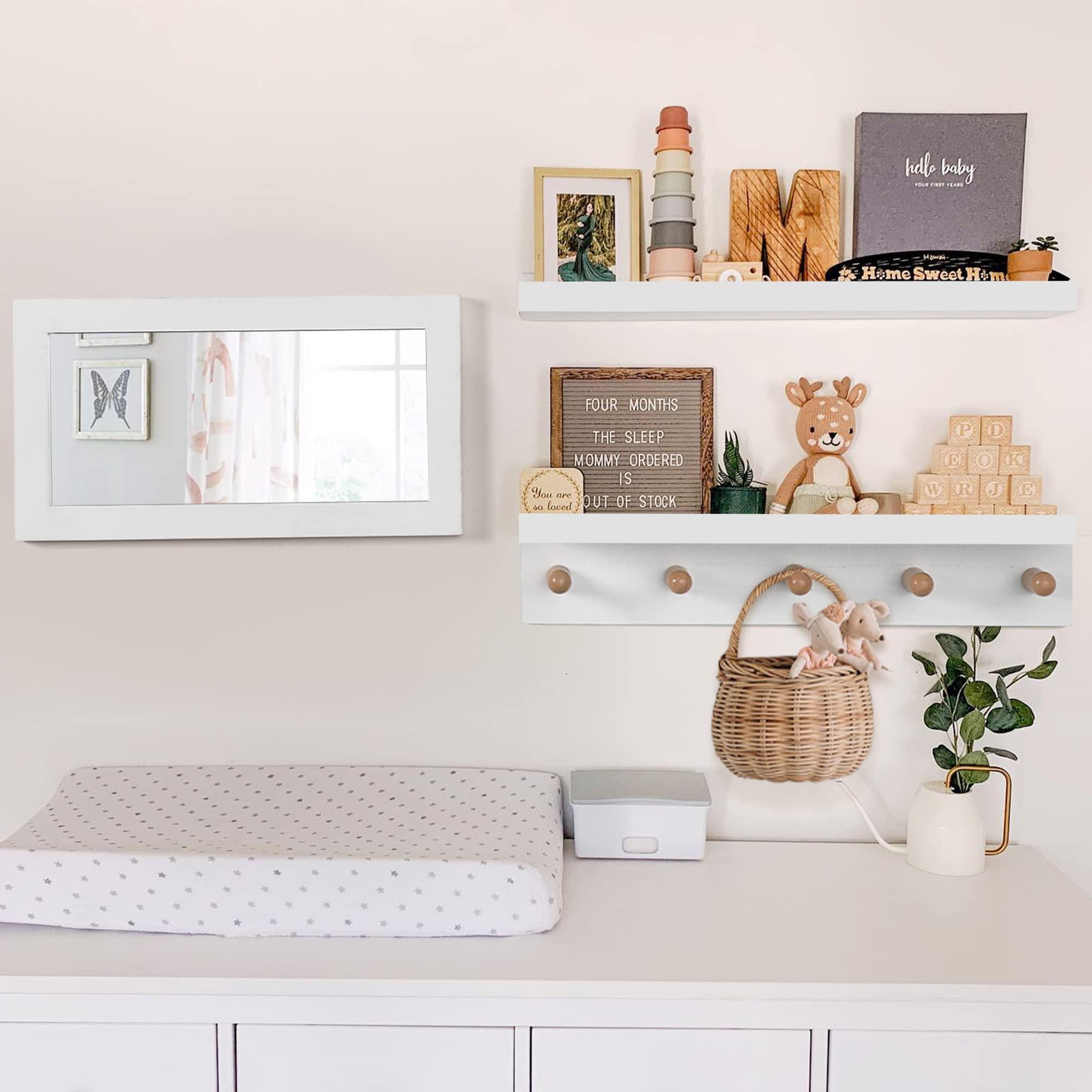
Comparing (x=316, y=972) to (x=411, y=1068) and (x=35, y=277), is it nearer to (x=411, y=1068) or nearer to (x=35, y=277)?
(x=411, y=1068)

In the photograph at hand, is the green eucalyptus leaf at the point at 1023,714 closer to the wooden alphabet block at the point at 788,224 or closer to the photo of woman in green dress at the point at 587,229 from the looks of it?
the wooden alphabet block at the point at 788,224

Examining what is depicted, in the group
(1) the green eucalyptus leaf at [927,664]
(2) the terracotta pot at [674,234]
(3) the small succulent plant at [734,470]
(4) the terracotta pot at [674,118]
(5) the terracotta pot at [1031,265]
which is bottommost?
(1) the green eucalyptus leaf at [927,664]

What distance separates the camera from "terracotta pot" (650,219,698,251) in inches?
58.6

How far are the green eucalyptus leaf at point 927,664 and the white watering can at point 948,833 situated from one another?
5.7 inches

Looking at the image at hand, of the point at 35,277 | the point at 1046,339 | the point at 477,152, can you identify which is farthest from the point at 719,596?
the point at 35,277

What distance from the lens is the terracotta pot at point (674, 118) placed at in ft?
4.90

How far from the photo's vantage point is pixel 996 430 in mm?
1536

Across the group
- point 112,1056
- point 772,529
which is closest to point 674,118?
point 772,529

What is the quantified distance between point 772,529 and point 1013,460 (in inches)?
15.0

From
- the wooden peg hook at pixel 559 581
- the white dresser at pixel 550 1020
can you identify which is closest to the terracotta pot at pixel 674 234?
the wooden peg hook at pixel 559 581

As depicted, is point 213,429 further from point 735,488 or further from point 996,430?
point 996,430

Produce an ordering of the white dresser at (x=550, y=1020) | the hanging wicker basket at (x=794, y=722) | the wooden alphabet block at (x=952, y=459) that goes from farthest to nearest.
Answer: the wooden alphabet block at (x=952, y=459) < the hanging wicker basket at (x=794, y=722) < the white dresser at (x=550, y=1020)

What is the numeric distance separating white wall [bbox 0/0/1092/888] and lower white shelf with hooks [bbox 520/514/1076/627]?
3 cm

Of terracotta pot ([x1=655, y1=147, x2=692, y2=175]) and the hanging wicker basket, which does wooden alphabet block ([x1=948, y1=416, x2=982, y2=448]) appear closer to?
the hanging wicker basket
